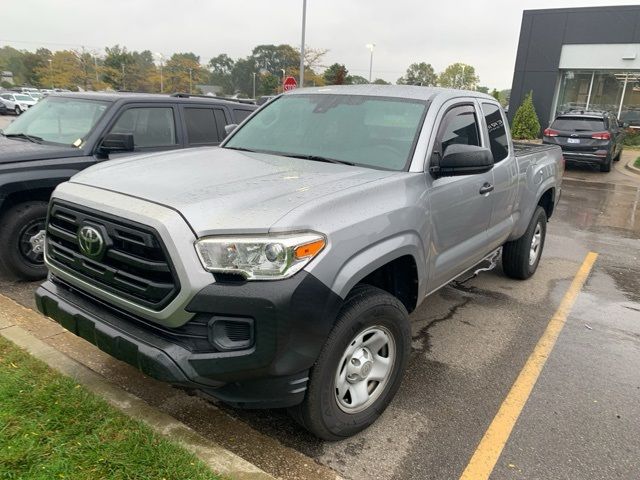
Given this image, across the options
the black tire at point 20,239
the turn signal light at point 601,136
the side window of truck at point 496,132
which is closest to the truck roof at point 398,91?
the side window of truck at point 496,132

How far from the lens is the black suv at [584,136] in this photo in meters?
14.8

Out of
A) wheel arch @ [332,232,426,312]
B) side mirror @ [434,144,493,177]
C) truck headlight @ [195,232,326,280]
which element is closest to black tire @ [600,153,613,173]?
side mirror @ [434,144,493,177]

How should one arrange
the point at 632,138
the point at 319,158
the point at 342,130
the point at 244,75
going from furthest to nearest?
the point at 244,75, the point at 632,138, the point at 342,130, the point at 319,158

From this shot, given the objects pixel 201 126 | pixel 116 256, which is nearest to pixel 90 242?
pixel 116 256

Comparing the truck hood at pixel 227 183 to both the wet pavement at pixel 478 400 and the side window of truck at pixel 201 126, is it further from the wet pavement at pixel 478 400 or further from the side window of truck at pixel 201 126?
the side window of truck at pixel 201 126

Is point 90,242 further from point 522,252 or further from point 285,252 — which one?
point 522,252

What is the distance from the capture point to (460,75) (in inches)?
3748

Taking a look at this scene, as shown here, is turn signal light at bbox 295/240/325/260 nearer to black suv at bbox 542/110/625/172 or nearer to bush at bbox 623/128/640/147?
black suv at bbox 542/110/625/172

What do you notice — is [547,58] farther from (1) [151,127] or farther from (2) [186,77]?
(2) [186,77]

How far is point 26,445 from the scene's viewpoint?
2.48 metres

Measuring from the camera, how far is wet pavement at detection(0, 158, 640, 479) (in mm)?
2730

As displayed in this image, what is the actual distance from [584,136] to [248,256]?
1521cm

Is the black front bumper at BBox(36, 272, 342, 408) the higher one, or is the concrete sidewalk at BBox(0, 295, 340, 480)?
the black front bumper at BBox(36, 272, 342, 408)

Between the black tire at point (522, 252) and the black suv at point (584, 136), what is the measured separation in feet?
34.8
